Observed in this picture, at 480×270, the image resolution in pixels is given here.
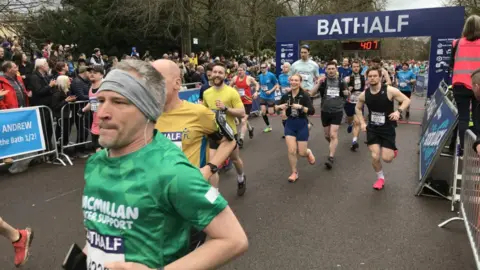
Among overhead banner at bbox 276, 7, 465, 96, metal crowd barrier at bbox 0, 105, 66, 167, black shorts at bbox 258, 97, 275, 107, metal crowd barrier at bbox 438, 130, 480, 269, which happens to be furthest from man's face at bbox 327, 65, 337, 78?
overhead banner at bbox 276, 7, 465, 96

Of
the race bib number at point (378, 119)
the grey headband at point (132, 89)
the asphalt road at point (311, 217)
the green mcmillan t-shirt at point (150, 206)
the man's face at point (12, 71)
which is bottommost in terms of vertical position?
the asphalt road at point (311, 217)

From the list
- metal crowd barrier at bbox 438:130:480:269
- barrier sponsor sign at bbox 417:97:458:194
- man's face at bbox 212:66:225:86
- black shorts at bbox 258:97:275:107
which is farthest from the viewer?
black shorts at bbox 258:97:275:107

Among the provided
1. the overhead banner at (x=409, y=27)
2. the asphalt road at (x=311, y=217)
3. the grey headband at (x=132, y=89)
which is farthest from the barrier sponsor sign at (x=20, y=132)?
the overhead banner at (x=409, y=27)

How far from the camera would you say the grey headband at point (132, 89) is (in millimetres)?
1396

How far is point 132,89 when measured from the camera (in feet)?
4.60

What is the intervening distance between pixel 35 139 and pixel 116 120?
6780 millimetres

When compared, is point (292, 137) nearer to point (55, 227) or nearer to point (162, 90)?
point (55, 227)

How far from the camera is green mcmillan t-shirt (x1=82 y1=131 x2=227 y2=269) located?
1.29m

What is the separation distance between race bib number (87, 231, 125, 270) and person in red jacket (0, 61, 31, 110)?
22.1ft

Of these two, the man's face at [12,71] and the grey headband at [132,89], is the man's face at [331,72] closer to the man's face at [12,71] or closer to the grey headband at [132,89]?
the man's face at [12,71]

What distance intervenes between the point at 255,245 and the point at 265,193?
1.77 m

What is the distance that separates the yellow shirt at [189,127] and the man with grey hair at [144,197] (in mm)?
1721

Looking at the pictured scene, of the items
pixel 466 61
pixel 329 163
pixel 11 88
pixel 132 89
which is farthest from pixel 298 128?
pixel 11 88

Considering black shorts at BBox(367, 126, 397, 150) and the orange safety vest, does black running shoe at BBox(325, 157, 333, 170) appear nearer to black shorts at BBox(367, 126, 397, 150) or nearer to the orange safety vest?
black shorts at BBox(367, 126, 397, 150)
